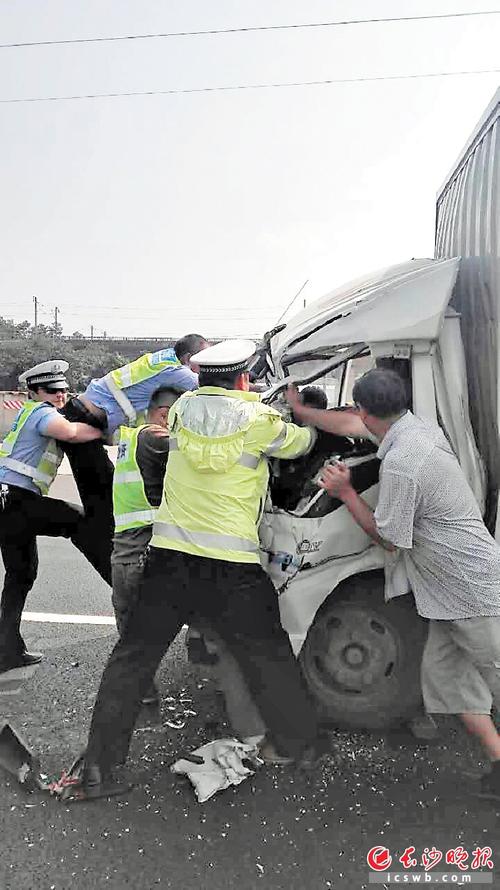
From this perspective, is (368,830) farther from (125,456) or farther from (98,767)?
(125,456)

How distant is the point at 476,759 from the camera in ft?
10.5

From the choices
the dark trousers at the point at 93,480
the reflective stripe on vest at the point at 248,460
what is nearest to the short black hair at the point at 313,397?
the reflective stripe on vest at the point at 248,460

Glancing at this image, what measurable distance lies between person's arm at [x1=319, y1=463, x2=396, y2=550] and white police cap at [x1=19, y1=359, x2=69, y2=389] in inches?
78.3

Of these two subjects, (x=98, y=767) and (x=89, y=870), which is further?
(x=98, y=767)

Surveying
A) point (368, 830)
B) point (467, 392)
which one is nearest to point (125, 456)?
point (467, 392)

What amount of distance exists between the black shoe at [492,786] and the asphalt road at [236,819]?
4 centimetres

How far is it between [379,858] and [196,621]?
109 centimetres

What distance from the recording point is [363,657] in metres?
3.26

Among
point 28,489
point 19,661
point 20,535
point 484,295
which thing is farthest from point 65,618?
point 484,295

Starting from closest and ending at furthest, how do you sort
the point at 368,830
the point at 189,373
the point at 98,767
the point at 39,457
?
the point at 368,830, the point at 98,767, the point at 189,373, the point at 39,457

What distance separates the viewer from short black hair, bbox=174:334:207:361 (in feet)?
14.2

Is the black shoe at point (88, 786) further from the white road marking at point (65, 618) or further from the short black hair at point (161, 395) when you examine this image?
the white road marking at point (65, 618)

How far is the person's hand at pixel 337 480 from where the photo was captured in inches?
123

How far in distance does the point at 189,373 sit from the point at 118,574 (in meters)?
1.15
